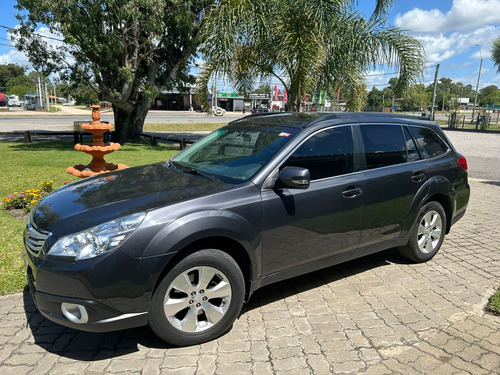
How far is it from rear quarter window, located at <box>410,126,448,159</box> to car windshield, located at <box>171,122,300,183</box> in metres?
1.77

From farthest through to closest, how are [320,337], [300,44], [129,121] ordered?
1. [129,121]
2. [300,44]
3. [320,337]

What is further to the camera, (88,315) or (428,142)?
(428,142)

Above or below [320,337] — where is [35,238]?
above

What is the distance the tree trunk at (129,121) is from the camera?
56.2ft

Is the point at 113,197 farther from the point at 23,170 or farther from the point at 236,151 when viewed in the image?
the point at 23,170

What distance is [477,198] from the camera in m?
8.29

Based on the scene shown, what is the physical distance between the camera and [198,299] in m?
2.85

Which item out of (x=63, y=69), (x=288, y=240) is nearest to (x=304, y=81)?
(x=288, y=240)

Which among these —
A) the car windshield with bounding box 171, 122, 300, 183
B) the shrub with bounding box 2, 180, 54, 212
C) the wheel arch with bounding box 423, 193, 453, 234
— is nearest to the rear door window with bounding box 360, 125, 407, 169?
the wheel arch with bounding box 423, 193, 453, 234

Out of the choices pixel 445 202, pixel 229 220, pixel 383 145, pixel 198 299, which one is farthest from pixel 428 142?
pixel 198 299

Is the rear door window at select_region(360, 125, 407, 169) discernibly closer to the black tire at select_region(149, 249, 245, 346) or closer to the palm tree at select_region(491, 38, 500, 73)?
the black tire at select_region(149, 249, 245, 346)

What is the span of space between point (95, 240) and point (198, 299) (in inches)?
34.1

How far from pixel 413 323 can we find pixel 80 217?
2.89 metres

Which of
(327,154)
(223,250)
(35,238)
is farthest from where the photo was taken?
(327,154)
